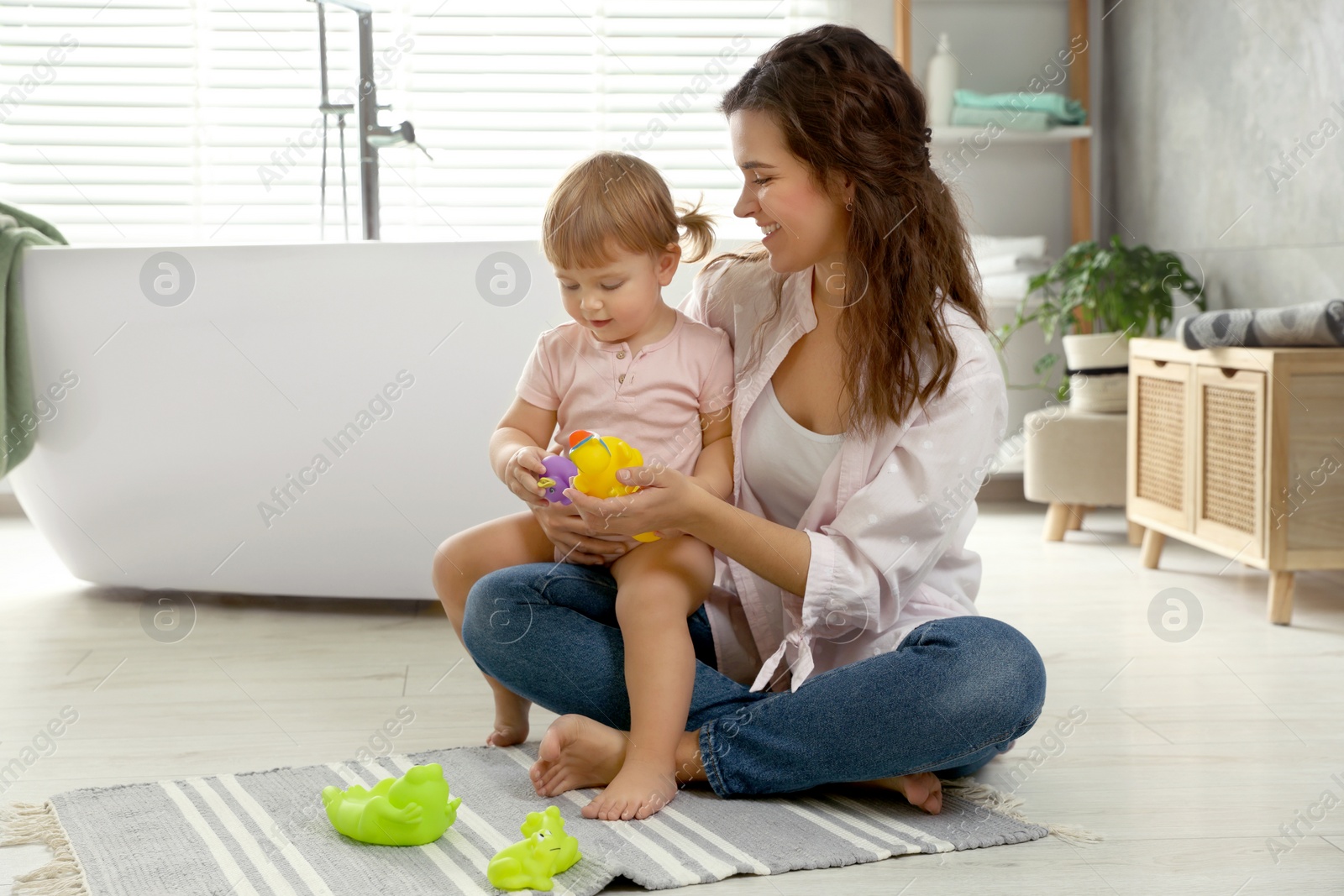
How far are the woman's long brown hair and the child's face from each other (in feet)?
0.59

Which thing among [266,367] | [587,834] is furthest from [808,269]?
[266,367]

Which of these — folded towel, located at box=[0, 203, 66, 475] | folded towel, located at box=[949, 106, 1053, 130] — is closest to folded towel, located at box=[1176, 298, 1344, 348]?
folded towel, located at box=[949, 106, 1053, 130]

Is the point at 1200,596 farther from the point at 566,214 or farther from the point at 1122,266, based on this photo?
the point at 566,214

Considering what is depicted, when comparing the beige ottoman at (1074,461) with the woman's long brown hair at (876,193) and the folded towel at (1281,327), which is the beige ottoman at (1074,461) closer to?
the folded towel at (1281,327)

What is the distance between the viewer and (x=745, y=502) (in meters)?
1.32

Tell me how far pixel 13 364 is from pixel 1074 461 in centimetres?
205

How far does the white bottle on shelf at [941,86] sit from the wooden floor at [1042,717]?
133cm

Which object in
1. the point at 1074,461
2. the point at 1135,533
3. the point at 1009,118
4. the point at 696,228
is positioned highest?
the point at 1009,118

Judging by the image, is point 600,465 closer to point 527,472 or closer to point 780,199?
point 527,472

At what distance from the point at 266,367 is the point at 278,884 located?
1.14 m

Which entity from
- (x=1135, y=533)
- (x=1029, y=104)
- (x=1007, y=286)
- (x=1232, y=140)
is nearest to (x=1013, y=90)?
(x=1029, y=104)

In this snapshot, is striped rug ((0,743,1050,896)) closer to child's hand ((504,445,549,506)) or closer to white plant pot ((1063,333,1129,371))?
child's hand ((504,445,549,506))

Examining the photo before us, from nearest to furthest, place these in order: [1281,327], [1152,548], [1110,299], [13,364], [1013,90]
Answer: [1281,327] < [13,364] < [1152,548] < [1110,299] < [1013,90]

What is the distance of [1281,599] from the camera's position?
1960 millimetres
